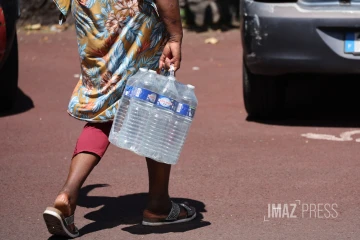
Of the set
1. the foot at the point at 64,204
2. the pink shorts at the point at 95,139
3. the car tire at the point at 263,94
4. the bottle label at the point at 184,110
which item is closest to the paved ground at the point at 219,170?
the car tire at the point at 263,94

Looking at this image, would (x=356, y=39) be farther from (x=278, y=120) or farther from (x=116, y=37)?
(x=116, y=37)

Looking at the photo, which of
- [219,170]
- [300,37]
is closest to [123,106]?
[219,170]

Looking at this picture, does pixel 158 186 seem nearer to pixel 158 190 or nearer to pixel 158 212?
pixel 158 190

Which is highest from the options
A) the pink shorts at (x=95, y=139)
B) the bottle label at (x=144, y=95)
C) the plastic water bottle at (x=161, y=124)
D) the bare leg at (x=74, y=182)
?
the bottle label at (x=144, y=95)

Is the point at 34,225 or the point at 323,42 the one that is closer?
the point at 34,225

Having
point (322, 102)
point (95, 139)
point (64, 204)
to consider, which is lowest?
point (322, 102)

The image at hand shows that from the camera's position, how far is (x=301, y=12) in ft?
20.2

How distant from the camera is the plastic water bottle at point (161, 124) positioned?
4.17m

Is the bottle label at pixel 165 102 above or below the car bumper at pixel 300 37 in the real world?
above

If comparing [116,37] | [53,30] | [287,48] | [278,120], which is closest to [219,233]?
[116,37]

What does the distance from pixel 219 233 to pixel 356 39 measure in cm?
227

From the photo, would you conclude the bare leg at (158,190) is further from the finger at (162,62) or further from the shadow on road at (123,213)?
the finger at (162,62)

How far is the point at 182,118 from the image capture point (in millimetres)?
4203

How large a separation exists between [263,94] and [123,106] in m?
2.69
